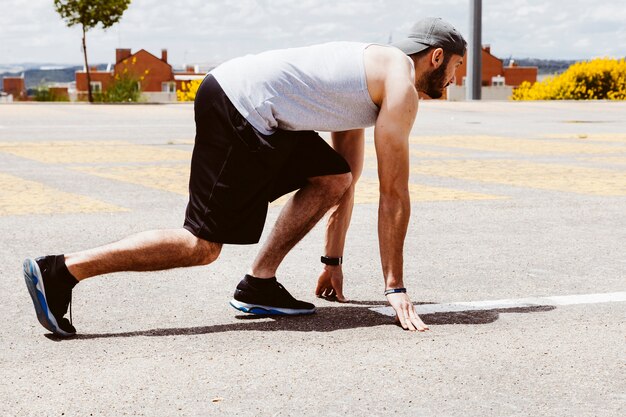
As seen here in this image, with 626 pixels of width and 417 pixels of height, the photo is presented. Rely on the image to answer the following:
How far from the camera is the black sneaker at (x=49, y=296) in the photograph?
4207 mm

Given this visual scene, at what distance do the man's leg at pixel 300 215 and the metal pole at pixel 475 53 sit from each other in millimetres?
30152

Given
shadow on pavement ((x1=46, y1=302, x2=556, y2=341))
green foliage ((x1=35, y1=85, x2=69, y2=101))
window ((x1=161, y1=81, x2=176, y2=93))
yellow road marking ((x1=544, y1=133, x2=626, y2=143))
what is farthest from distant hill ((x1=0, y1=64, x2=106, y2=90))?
shadow on pavement ((x1=46, y1=302, x2=556, y2=341))

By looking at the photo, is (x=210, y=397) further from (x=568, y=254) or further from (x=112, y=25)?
(x=112, y=25)

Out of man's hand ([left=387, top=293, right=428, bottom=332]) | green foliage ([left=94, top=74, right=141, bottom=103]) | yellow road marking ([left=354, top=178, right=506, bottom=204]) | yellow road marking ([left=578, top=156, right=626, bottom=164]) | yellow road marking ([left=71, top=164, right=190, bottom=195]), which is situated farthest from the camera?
green foliage ([left=94, top=74, right=141, bottom=103])

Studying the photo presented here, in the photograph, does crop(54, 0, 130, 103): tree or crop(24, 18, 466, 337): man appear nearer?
crop(24, 18, 466, 337): man

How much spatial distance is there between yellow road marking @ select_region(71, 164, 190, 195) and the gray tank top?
5223 mm

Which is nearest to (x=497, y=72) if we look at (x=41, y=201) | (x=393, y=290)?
(x=41, y=201)

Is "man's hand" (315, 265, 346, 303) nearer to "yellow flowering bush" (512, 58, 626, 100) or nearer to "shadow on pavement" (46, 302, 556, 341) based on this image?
"shadow on pavement" (46, 302, 556, 341)

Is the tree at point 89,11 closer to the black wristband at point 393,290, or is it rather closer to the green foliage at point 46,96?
the green foliage at point 46,96

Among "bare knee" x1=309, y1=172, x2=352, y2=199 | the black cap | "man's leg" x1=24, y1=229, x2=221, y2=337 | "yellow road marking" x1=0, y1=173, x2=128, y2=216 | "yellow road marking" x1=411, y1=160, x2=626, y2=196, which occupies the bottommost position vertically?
"yellow road marking" x1=411, y1=160, x2=626, y2=196

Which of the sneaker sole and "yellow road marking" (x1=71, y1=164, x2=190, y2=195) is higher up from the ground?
the sneaker sole

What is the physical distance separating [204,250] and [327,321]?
0.66 meters

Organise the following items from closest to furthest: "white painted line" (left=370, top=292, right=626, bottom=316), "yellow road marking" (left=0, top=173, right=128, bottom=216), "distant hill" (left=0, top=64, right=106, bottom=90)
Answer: "white painted line" (left=370, top=292, right=626, bottom=316)
"yellow road marking" (left=0, top=173, right=128, bottom=216)
"distant hill" (left=0, top=64, right=106, bottom=90)

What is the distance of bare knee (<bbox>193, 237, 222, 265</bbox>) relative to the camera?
4.27 metres
